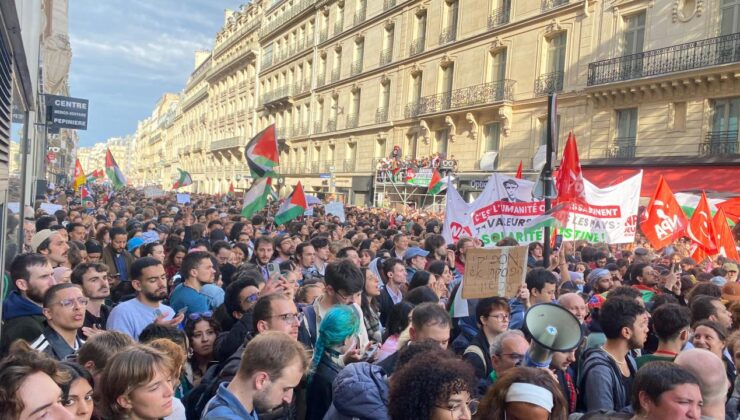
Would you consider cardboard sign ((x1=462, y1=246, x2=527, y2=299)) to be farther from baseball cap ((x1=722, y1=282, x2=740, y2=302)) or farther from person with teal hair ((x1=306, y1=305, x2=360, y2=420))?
baseball cap ((x1=722, y1=282, x2=740, y2=302))

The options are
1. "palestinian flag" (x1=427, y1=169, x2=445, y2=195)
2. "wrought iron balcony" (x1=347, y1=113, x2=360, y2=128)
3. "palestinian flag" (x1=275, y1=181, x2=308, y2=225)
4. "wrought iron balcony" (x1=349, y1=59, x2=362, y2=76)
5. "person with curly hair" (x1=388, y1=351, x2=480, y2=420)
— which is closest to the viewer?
"person with curly hair" (x1=388, y1=351, x2=480, y2=420)

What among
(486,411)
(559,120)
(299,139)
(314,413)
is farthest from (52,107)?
(299,139)

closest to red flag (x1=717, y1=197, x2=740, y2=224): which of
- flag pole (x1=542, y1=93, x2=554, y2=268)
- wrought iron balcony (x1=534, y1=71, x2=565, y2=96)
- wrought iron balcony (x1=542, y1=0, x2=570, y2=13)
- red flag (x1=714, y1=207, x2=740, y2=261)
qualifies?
red flag (x1=714, y1=207, x2=740, y2=261)

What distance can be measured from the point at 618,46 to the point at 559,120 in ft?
11.4

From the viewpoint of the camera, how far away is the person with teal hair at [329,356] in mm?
3279

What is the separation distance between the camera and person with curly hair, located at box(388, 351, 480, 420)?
7.66 feet

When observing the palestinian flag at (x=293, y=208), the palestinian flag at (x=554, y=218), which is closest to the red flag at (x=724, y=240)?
the palestinian flag at (x=554, y=218)

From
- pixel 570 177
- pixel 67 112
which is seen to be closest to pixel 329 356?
pixel 570 177

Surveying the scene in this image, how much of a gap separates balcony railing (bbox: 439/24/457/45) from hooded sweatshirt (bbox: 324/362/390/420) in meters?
27.3

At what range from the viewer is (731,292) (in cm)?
593

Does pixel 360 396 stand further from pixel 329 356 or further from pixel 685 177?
pixel 685 177

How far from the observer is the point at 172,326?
375 cm

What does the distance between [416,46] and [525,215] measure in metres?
24.1

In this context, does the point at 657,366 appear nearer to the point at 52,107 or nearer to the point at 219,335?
the point at 219,335
